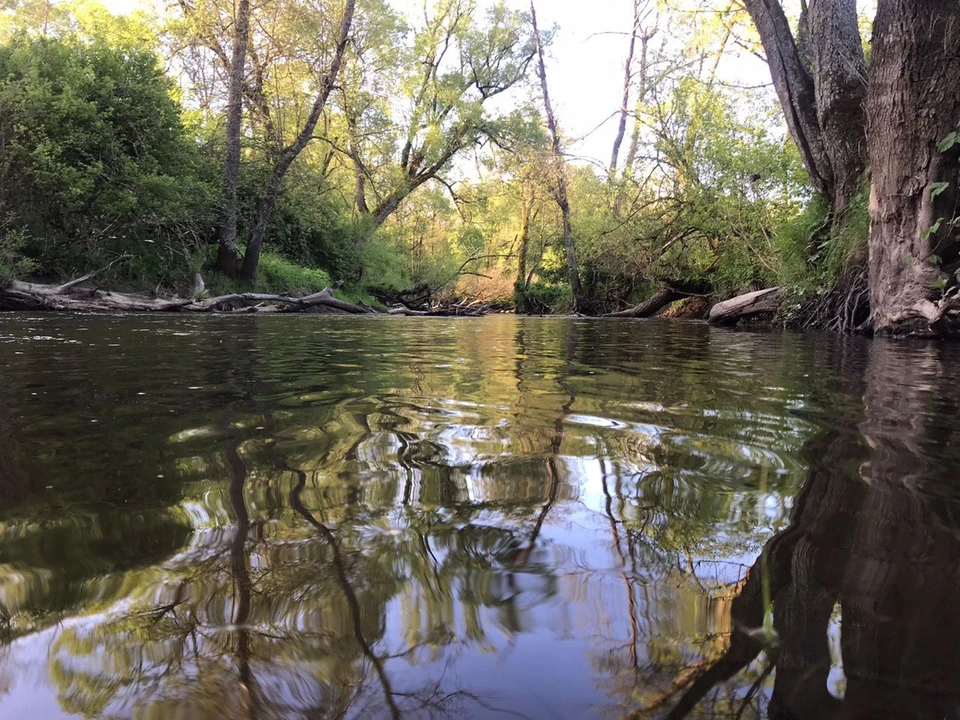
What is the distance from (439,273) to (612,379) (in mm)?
22692

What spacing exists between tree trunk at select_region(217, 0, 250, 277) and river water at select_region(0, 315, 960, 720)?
44.5ft

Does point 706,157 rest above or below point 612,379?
above

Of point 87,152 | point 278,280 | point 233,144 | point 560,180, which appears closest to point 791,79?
point 560,180

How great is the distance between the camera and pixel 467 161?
22.4 m

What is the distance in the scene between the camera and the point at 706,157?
40.9ft

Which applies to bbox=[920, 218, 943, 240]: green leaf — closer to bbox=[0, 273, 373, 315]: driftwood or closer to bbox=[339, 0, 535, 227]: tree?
bbox=[0, 273, 373, 315]: driftwood

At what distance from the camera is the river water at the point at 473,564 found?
0.64 metres

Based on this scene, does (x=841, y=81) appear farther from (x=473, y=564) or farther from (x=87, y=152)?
(x=87, y=152)

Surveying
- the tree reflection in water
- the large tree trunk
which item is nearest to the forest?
the large tree trunk

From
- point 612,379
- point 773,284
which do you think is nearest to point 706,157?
point 773,284

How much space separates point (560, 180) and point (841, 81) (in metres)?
12.1

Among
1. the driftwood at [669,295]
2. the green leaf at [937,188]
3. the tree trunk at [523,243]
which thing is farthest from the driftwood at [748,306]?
the tree trunk at [523,243]

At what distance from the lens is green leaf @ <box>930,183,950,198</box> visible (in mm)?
5820

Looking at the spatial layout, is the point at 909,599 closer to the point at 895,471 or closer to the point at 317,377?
the point at 895,471
